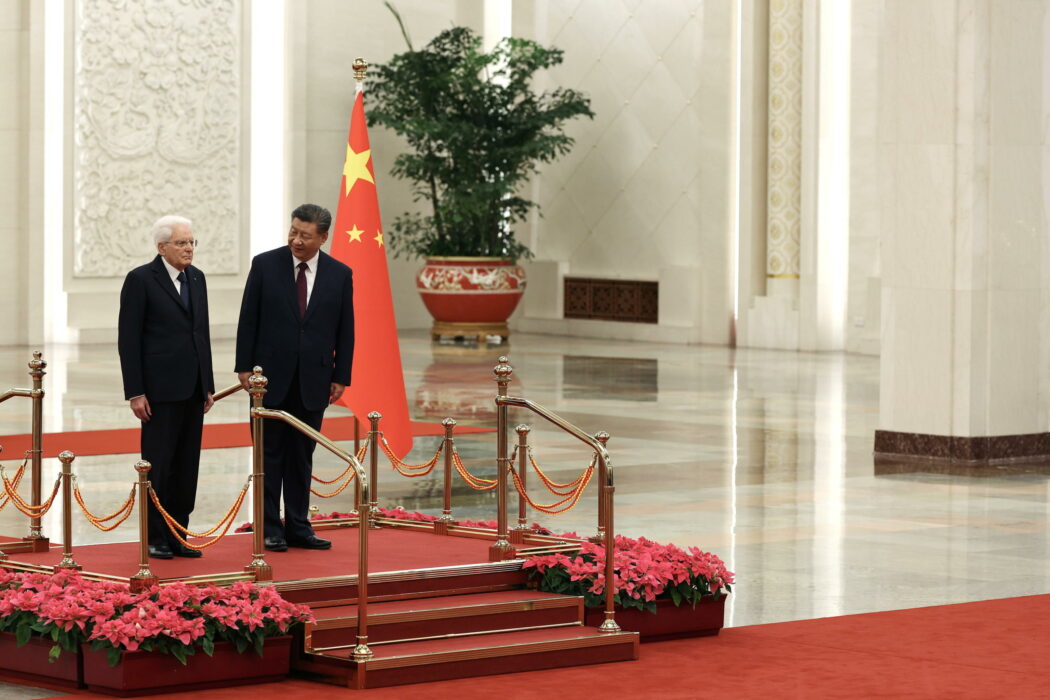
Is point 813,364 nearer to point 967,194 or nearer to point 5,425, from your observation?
point 967,194

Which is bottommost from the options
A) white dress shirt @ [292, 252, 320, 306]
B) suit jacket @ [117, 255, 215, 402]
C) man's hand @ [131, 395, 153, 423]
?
man's hand @ [131, 395, 153, 423]

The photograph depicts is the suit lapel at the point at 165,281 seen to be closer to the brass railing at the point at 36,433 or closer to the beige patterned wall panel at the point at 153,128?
the brass railing at the point at 36,433

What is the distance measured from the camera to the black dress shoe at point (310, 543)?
24.4 feet

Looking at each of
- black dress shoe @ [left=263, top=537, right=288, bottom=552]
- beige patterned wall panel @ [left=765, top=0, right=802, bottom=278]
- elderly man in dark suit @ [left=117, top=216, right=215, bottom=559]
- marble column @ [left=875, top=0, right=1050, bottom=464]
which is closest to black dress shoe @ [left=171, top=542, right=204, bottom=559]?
elderly man in dark suit @ [left=117, top=216, right=215, bottom=559]

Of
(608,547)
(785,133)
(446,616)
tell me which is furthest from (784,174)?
(446,616)

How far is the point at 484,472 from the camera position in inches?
460

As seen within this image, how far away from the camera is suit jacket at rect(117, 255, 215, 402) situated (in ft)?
23.0

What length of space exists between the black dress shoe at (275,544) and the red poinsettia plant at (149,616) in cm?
110

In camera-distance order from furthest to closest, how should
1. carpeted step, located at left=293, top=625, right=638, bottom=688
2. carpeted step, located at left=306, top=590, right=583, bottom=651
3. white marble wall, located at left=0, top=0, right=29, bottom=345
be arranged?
white marble wall, located at left=0, top=0, right=29, bottom=345 → carpeted step, located at left=306, top=590, right=583, bottom=651 → carpeted step, located at left=293, top=625, right=638, bottom=688

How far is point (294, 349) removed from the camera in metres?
7.33

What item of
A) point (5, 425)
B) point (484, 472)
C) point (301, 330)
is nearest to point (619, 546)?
point (301, 330)

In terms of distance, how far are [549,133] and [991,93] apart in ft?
43.0

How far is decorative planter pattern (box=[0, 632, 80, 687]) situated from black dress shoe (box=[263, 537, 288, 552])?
1.33 metres

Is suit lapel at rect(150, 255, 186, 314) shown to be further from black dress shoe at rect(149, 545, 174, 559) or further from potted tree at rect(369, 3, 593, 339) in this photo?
potted tree at rect(369, 3, 593, 339)
